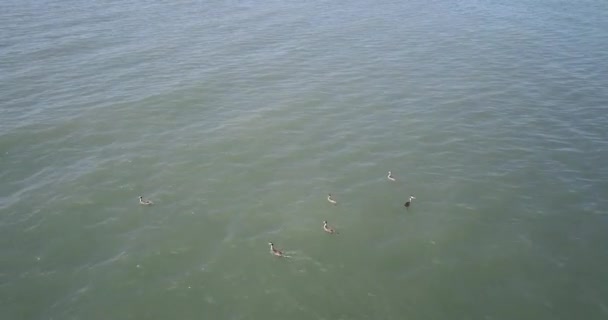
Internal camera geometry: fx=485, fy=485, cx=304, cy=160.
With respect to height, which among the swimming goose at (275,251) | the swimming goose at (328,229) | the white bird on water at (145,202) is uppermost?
the white bird on water at (145,202)

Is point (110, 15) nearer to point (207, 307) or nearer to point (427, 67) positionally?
point (427, 67)

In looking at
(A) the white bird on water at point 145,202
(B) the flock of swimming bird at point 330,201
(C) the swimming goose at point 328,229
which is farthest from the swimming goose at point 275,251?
(A) the white bird on water at point 145,202

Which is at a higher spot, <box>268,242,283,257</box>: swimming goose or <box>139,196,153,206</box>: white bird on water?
<box>139,196,153,206</box>: white bird on water

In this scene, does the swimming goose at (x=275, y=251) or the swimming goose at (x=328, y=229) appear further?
the swimming goose at (x=328, y=229)

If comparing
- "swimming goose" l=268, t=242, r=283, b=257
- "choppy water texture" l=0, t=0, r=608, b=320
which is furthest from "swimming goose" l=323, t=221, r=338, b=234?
"swimming goose" l=268, t=242, r=283, b=257

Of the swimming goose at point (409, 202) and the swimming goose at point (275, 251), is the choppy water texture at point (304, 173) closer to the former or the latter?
the swimming goose at point (275, 251)

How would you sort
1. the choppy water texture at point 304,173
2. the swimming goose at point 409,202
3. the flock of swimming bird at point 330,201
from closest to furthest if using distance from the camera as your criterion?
the choppy water texture at point 304,173 < the flock of swimming bird at point 330,201 < the swimming goose at point 409,202

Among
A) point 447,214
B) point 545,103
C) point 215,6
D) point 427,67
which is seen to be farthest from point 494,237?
point 215,6

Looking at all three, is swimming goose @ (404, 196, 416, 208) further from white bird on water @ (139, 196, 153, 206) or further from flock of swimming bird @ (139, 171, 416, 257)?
white bird on water @ (139, 196, 153, 206)
